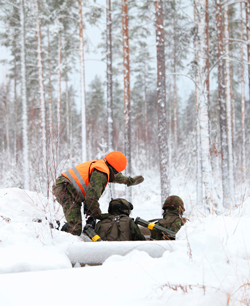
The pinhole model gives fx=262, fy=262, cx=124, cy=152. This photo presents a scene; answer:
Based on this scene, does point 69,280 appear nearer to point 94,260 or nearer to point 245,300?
point 94,260

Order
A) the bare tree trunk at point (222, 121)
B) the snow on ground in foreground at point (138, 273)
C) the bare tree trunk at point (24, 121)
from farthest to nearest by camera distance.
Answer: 1. the bare tree trunk at point (24, 121)
2. the bare tree trunk at point (222, 121)
3. the snow on ground in foreground at point (138, 273)

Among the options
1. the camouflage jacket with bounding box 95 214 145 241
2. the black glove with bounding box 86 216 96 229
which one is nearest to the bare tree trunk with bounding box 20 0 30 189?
the black glove with bounding box 86 216 96 229

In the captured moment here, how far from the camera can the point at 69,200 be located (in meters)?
4.03

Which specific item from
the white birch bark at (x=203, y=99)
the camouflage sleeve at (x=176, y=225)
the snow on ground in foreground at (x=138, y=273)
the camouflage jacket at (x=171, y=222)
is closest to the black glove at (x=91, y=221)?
the snow on ground in foreground at (x=138, y=273)

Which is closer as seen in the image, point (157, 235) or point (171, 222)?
point (157, 235)

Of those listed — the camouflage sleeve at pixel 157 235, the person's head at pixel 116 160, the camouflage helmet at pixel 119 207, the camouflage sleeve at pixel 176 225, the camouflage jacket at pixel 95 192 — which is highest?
the person's head at pixel 116 160

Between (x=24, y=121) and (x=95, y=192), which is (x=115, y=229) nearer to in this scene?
(x=95, y=192)

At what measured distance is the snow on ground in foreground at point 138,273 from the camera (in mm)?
1918

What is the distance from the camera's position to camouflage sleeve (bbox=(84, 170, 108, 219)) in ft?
12.2

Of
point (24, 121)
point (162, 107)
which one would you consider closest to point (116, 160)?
point (162, 107)

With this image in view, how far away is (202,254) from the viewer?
2.38 m

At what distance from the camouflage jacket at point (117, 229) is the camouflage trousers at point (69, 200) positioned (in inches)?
16.5

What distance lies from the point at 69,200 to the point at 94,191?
0.55 metres

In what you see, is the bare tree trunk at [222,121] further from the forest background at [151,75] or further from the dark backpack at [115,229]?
the dark backpack at [115,229]
